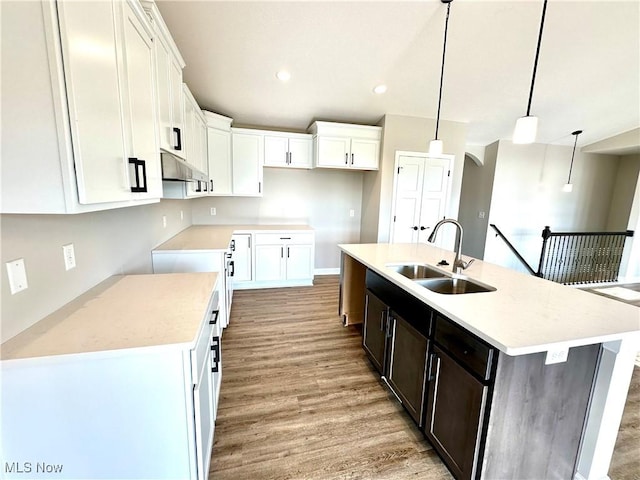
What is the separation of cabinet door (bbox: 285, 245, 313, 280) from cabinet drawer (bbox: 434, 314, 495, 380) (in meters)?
2.94

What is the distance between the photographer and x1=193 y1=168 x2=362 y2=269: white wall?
14.9 feet

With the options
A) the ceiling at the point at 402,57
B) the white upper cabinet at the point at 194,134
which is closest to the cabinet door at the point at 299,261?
the white upper cabinet at the point at 194,134

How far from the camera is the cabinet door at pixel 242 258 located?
4039mm

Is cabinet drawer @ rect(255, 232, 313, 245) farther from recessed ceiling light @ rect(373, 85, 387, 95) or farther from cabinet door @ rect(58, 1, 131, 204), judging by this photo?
cabinet door @ rect(58, 1, 131, 204)

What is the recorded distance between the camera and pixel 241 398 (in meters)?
1.98

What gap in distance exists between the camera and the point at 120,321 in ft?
3.92

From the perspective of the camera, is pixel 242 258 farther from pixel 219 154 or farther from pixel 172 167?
pixel 172 167

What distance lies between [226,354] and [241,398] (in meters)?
0.63

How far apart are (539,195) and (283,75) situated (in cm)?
576

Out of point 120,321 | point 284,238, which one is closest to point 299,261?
point 284,238

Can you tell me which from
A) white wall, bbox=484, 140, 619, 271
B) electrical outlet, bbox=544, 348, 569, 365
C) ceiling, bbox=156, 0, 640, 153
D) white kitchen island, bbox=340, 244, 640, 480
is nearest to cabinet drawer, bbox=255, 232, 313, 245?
ceiling, bbox=156, 0, 640, 153

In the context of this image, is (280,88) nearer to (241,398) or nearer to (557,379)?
(241,398)

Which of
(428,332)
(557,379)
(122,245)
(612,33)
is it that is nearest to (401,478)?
(428,332)

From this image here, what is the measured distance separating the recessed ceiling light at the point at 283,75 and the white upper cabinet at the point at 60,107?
211 centimetres
